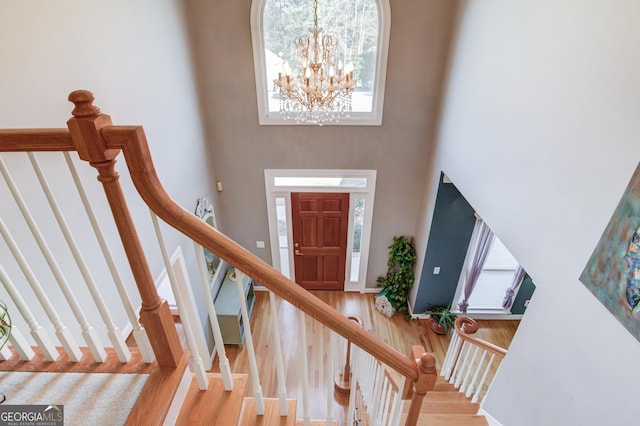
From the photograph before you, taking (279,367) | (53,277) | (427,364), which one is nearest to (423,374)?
(427,364)

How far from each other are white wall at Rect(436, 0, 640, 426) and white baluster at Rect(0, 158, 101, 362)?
7.68 feet

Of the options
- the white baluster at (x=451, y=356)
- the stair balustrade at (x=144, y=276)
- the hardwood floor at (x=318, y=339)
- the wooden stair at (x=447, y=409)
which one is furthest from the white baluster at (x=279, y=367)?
the white baluster at (x=451, y=356)

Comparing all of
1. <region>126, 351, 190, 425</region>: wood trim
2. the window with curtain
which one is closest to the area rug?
<region>126, 351, 190, 425</region>: wood trim

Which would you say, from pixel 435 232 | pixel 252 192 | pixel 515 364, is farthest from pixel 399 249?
pixel 515 364

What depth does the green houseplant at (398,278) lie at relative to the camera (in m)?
5.23

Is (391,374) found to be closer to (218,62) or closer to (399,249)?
(399,249)

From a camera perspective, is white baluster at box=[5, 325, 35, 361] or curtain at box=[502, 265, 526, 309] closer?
white baluster at box=[5, 325, 35, 361]

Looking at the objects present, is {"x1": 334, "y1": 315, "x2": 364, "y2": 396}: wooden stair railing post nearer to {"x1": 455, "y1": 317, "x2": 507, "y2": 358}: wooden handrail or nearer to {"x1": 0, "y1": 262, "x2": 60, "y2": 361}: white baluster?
{"x1": 455, "y1": 317, "x2": 507, "y2": 358}: wooden handrail

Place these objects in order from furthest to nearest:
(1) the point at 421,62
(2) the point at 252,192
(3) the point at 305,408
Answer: (2) the point at 252,192
(1) the point at 421,62
(3) the point at 305,408

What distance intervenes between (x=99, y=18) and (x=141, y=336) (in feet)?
7.99

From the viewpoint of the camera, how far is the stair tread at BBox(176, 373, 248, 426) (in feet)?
4.17

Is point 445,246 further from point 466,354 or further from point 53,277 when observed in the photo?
point 53,277

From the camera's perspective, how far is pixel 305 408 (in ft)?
4.70

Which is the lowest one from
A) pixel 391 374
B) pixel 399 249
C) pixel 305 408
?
pixel 399 249
